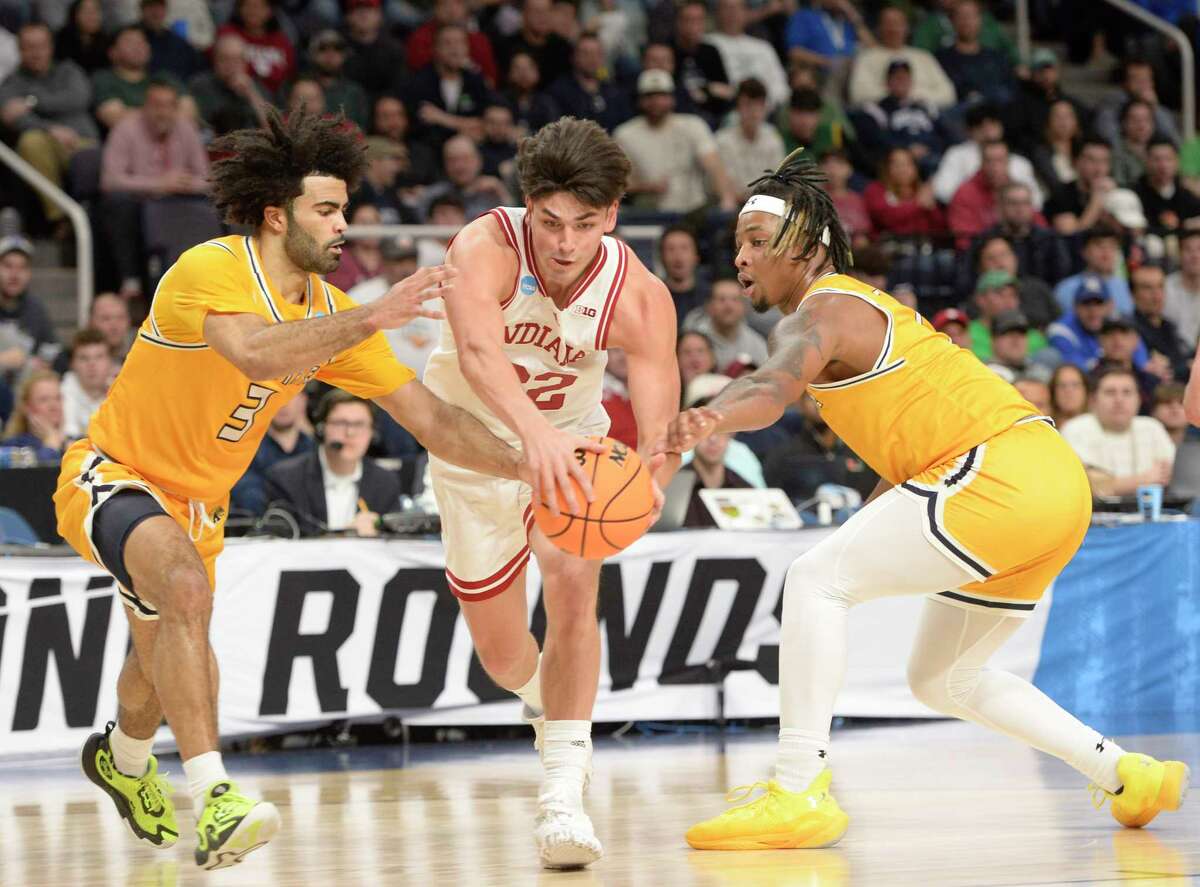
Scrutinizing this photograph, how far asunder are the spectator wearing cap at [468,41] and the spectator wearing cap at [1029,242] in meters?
4.22

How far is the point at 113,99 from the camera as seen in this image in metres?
12.7

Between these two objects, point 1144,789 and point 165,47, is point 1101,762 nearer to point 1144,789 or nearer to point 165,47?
point 1144,789

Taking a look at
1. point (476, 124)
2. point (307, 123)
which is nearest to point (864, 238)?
point (476, 124)

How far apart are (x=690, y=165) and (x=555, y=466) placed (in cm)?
896

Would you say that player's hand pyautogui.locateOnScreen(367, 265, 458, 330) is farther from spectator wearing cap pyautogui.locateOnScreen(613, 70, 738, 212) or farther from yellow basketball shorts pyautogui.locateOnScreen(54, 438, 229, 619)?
spectator wearing cap pyautogui.locateOnScreen(613, 70, 738, 212)

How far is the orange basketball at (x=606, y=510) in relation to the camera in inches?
194

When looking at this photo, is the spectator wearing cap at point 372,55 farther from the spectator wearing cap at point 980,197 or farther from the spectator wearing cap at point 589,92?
the spectator wearing cap at point 980,197

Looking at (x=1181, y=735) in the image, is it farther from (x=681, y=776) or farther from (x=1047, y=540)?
(x=1047, y=540)

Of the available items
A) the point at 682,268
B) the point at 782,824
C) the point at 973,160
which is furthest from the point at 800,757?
the point at 973,160

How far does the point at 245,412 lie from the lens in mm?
5500

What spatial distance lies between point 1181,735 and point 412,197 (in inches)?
272

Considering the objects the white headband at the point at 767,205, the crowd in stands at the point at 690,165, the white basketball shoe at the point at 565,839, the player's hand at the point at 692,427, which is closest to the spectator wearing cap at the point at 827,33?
the crowd in stands at the point at 690,165

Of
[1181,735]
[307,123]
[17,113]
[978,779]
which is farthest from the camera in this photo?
[17,113]

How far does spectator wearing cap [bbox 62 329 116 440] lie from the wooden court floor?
2724mm
